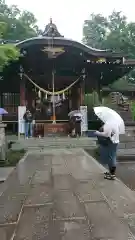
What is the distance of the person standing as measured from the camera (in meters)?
8.11

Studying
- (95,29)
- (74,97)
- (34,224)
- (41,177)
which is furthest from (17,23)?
(34,224)

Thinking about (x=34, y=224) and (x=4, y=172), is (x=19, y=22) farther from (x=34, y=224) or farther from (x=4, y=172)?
(x=34, y=224)

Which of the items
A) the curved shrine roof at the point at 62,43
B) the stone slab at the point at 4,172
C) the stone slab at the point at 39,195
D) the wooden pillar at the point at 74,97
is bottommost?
the stone slab at the point at 4,172

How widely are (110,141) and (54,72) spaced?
12.1 meters

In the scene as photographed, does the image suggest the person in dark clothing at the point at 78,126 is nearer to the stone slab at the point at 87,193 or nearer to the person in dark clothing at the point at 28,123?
the person in dark clothing at the point at 28,123

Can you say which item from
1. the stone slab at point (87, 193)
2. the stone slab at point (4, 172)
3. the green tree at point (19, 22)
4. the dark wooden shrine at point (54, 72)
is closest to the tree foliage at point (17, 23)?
the green tree at point (19, 22)

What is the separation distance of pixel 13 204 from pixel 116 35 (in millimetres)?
39389

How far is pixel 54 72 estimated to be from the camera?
1959cm

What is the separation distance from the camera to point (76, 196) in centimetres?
644

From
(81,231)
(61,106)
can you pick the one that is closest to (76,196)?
(81,231)

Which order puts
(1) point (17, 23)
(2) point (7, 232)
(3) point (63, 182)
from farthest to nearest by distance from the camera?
1. (1) point (17, 23)
2. (3) point (63, 182)
3. (2) point (7, 232)

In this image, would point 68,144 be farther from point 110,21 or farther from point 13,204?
point 110,21

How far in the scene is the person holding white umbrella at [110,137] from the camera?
8117mm

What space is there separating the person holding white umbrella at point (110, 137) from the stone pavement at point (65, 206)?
497 mm
